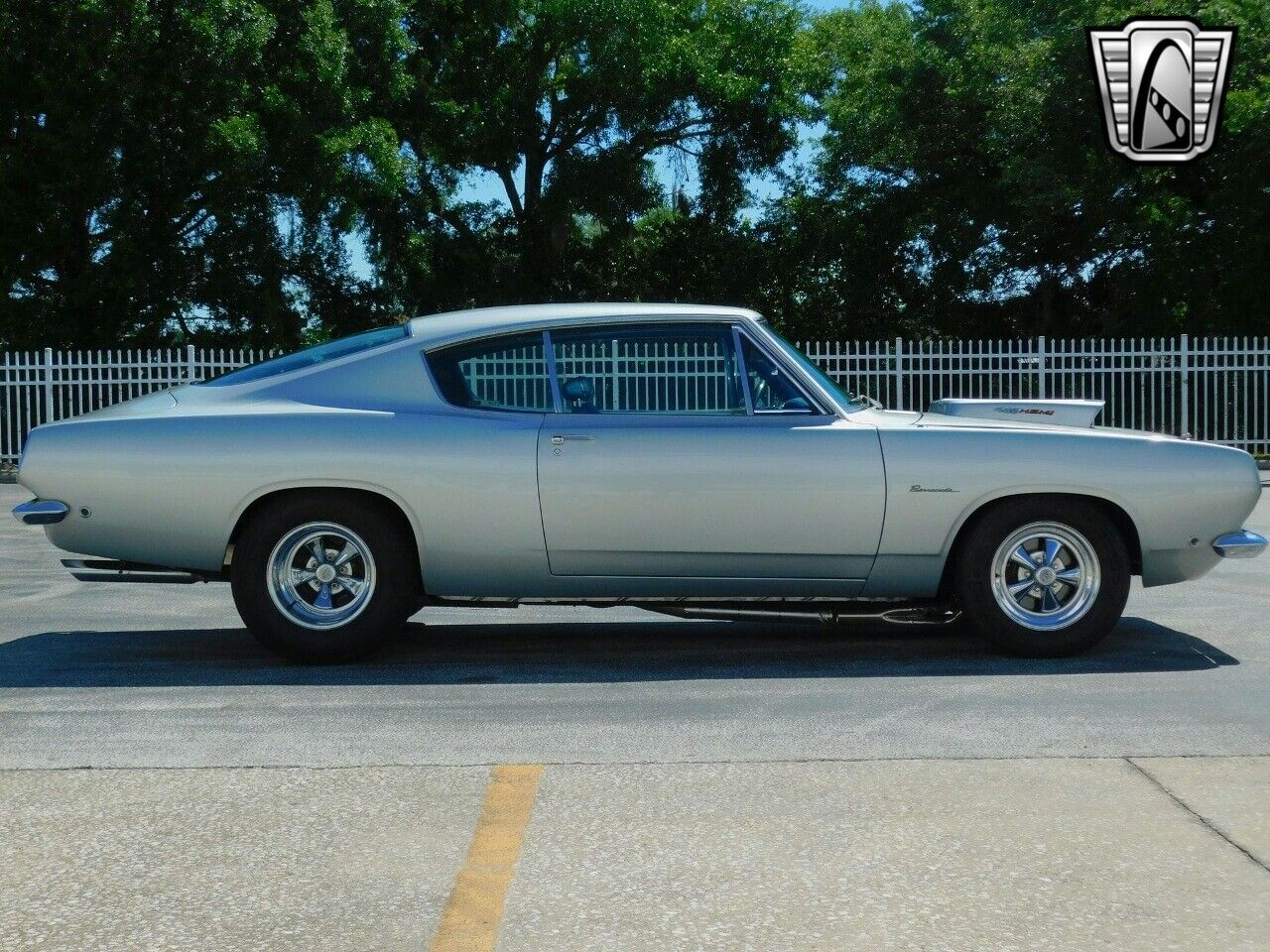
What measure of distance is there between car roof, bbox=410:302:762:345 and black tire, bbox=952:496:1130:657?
4.59ft

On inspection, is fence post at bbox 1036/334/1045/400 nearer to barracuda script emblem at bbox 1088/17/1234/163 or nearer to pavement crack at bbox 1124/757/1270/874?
barracuda script emblem at bbox 1088/17/1234/163

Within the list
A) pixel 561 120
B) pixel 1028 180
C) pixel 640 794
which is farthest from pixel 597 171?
pixel 640 794

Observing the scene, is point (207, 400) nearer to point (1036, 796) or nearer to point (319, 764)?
point (319, 764)

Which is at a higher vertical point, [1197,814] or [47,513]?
[47,513]

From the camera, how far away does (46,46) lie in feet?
89.2

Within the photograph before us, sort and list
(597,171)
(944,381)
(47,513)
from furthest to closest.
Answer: (597,171), (944,381), (47,513)

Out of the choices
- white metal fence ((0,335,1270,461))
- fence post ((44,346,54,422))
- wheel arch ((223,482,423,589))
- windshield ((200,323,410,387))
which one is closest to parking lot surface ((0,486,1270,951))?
wheel arch ((223,482,423,589))

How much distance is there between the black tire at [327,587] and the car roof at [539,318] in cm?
82

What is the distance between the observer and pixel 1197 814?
4.25m

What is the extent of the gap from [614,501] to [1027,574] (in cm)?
181

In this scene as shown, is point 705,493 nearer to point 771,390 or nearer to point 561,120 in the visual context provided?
point 771,390

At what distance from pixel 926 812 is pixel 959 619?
3.50m

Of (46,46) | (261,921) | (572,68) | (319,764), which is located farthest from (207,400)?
(572,68)

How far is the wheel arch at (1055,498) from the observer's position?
21.7ft
